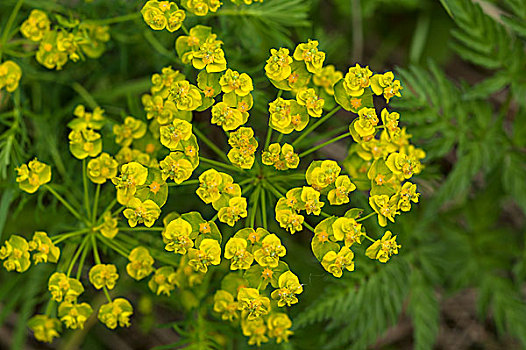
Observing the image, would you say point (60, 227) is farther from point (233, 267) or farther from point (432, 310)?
A: point (432, 310)

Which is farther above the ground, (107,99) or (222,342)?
(107,99)

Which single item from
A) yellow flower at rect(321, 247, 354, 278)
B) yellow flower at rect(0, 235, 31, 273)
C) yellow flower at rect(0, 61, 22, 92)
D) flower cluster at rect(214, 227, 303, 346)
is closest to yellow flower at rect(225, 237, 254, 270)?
flower cluster at rect(214, 227, 303, 346)

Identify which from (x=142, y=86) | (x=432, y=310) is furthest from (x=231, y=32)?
(x=432, y=310)

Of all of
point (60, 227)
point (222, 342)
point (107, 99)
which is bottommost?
point (222, 342)

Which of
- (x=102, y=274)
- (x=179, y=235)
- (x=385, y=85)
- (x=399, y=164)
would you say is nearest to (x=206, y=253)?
(x=179, y=235)

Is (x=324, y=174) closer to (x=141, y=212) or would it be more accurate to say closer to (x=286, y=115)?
(x=286, y=115)

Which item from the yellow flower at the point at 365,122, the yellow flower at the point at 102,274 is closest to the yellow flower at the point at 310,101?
the yellow flower at the point at 365,122

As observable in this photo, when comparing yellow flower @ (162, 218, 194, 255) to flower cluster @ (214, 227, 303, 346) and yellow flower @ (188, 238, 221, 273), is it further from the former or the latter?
flower cluster @ (214, 227, 303, 346)
